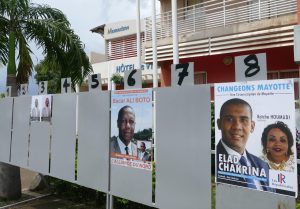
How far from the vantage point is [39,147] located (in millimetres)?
7832

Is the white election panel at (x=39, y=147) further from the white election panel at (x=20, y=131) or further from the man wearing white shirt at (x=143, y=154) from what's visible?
the man wearing white shirt at (x=143, y=154)

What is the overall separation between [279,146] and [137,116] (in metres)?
2.21

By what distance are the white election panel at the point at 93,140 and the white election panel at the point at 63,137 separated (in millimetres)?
269

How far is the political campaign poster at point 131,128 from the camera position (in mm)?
5316

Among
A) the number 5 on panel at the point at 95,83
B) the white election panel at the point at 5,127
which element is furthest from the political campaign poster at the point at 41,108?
the number 5 on panel at the point at 95,83

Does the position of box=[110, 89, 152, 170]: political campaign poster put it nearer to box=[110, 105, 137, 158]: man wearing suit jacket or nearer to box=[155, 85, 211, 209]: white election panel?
box=[110, 105, 137, 158]: man wearing suit jacket

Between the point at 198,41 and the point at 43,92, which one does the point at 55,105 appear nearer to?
the point at 43,92

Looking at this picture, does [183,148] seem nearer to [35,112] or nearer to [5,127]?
[35,112]

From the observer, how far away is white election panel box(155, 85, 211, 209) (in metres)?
4.55

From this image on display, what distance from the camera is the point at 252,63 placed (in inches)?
158

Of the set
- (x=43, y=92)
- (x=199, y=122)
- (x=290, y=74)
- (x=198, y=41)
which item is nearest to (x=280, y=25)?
(x=290, y=74)

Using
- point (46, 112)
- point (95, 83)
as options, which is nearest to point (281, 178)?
point (95, 83)

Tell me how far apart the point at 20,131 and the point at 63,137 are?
1.99 m

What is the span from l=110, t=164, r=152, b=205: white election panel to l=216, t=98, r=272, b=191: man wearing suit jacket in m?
Answer: 1.35
